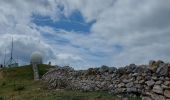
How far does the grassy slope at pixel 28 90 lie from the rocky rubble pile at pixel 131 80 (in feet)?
2.78

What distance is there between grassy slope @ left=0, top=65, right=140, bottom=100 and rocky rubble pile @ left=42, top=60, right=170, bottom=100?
0.85 m

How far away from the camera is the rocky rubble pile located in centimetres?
1348

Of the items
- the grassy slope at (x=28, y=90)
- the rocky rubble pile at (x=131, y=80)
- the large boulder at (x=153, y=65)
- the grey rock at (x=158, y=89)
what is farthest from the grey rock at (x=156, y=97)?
the grassy slope at (x=28, y=90)

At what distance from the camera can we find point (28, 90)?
27109mm

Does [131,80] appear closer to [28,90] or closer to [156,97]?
[156,97]

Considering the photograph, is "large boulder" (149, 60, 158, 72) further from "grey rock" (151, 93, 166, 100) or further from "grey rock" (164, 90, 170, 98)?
"grey rock" (164, 90, 170, 98)

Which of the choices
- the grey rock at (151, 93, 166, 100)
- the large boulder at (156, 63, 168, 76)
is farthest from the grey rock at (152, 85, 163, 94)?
the large boulder at (156, 63, 168, 76)

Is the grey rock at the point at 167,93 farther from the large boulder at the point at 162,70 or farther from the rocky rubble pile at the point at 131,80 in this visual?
the large boulder at the point at 162,70

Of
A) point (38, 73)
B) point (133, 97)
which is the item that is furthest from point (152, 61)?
point (38, 73)

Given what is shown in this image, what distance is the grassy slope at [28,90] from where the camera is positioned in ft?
60.1

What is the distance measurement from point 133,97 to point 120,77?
7.17ft

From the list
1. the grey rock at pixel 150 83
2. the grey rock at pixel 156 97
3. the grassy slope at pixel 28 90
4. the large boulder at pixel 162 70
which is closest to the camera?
the grey rock at pixel 156 97

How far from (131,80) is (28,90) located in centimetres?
1310

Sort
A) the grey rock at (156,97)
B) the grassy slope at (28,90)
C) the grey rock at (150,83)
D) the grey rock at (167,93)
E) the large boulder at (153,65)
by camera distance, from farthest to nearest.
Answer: the grassy slope at (28,90), the large boulder at (153,65), the grey rock at (150,83), the grey rock at (156,97), the grey rock at (167,93)
